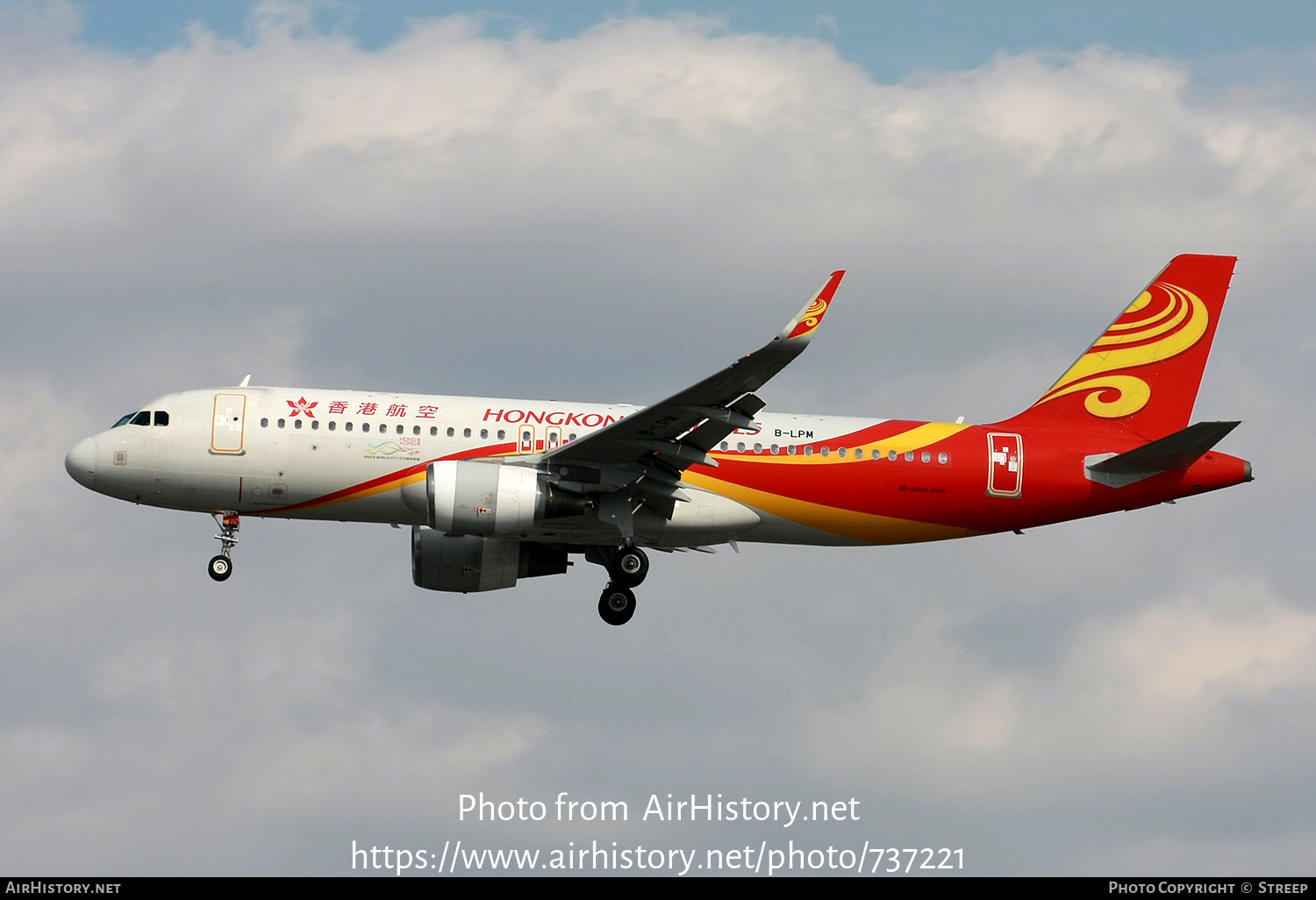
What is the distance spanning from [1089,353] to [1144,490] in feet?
15.5

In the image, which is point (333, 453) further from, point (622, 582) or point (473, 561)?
point (622, 582)

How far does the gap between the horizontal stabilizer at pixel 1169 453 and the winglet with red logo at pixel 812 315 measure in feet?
35.6

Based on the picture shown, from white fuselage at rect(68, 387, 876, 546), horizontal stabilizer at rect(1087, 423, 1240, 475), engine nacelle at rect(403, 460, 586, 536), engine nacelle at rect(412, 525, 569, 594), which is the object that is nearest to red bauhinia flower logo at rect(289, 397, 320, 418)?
white fuselage at rect(68, 387, 876, 546)

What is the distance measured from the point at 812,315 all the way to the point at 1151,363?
48.7ft

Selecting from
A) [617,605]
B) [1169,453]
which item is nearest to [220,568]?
[617,605]

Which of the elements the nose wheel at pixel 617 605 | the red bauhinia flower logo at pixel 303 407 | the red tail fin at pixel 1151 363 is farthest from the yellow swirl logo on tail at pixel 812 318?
the red bauhinia flower logo at pixel 303 407

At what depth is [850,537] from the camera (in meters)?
40.0

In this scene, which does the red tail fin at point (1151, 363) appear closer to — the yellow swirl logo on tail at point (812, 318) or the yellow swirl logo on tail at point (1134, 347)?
the yellow swirl logo on tail at point (1134, 347)

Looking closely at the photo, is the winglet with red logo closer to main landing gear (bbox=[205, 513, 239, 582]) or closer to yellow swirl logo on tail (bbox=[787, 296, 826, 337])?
yellow swirl logo on tail (bbox=[787, 296, 826, 337])

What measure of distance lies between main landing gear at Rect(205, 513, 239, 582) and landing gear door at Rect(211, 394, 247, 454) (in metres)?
1.82

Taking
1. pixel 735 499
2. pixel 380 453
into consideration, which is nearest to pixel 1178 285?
pixel 735 499

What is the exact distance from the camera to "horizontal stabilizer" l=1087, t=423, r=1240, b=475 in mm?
38500

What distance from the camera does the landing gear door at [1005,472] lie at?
40.0m

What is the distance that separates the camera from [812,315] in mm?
32312
